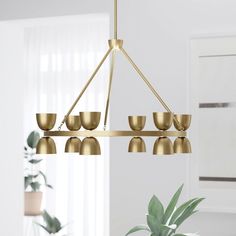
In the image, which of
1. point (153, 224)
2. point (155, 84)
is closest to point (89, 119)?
point (153, 224)

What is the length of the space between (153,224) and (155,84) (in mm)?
1061

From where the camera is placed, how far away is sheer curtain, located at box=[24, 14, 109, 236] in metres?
5.16

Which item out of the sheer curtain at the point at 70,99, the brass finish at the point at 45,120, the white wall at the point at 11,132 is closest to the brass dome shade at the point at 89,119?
the brass finish at the point at 45,120

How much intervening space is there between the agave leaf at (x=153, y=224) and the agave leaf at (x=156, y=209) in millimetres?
62

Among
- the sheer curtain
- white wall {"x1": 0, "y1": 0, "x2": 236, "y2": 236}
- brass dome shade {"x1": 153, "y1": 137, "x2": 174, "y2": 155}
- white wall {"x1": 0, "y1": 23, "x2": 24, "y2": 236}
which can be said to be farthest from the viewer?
the sheer curtain

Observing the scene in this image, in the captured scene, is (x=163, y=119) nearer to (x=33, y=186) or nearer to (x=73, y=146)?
(x=73, y=146)

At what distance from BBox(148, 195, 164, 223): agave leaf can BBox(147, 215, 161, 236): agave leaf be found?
0.20ft

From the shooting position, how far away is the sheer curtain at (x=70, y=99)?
5164mm

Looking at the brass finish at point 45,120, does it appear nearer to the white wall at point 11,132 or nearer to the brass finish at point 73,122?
the brass finish at point 73,122

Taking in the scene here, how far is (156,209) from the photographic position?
2.80m

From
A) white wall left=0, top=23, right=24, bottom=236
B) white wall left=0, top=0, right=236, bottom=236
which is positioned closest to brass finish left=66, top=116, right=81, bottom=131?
white wall left=0, top=0, right=236, bottom=236

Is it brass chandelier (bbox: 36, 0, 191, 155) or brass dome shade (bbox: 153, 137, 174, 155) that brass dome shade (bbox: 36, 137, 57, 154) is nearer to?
brass chandelier (bbox: 36, 0, 191, 155)

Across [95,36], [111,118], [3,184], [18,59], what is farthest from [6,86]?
[95,36]

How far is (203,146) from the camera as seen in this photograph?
345 centimetres
